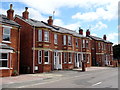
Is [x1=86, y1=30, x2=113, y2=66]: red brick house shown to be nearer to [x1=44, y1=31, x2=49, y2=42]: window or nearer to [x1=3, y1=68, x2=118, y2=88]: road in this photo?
[x1=44, y1=31, x2=49, y2=42]: window

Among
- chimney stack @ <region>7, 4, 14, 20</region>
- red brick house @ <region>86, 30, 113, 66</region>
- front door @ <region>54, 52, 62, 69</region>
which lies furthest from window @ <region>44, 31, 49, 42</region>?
red brick house @ <region>86, 30, 113, 66</region>

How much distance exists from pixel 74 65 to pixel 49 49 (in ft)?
31.8

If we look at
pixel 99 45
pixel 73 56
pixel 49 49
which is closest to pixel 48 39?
pixel 49 49

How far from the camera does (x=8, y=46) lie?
2158 centimetres

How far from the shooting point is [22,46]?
89.9ft

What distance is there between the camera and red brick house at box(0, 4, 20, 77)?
2066cm

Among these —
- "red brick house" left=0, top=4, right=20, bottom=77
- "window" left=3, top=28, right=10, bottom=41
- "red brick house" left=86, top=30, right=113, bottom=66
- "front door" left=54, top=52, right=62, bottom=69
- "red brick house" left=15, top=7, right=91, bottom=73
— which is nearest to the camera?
"red brick house" left=0, top=4, right=20, bottom=77

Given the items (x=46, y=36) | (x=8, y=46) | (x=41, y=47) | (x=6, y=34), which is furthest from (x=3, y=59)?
(x=46, y=36)

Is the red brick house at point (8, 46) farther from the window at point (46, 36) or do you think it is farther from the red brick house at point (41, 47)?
the window at point (46, 36)

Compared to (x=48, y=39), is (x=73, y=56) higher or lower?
lower

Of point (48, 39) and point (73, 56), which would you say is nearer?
point (48, 39)

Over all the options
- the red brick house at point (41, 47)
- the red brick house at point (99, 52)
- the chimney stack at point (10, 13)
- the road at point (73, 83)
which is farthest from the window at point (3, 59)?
the red brick house at point (99, 52)

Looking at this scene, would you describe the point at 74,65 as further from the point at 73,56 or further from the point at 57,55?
the point at 57,55

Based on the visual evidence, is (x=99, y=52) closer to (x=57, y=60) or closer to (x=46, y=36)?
(x=57, y=60)
